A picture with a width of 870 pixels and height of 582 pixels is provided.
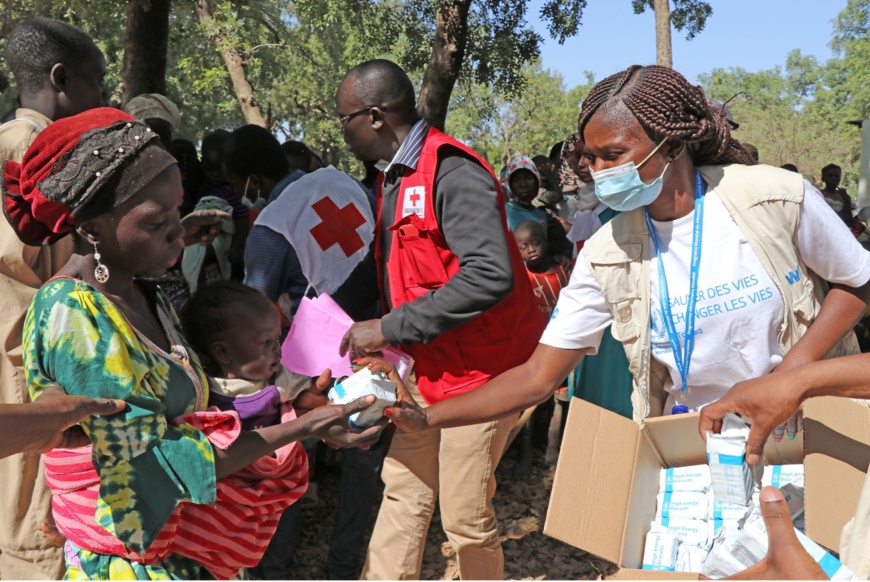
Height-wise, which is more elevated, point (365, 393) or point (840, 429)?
point (840, 429)

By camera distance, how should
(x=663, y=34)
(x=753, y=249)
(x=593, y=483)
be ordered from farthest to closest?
(x=663, y=34), (x=753, y=249), (x=593, y=483)

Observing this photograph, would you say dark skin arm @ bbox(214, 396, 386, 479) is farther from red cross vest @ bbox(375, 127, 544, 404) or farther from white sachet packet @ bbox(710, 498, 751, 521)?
white sachet packet @ bbox(710, 498, 751, 521)

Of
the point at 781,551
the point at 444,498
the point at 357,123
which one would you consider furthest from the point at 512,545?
the point at 781,551

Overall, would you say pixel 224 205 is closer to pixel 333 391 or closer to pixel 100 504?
pixel 333 391

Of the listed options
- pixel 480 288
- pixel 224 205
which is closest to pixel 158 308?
pixel 480 288

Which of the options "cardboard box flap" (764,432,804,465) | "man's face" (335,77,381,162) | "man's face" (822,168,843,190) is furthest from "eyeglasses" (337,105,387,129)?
"man's face" (822,168,843,190)

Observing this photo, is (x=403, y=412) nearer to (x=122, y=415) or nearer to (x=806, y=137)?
(x=122, y=415)

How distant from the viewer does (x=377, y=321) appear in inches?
125

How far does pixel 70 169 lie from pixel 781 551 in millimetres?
1690

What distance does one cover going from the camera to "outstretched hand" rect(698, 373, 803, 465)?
1.87 metres

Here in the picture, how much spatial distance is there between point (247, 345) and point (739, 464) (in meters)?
1.47

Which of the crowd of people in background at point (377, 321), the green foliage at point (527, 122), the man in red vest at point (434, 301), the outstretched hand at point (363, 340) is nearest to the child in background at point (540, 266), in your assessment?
the crowd of people in background at point (377, 321)

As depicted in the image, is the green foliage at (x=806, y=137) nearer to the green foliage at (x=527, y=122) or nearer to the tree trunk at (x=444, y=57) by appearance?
the green foliage at (x=527, y=122)

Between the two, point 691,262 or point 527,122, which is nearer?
point 691,262
